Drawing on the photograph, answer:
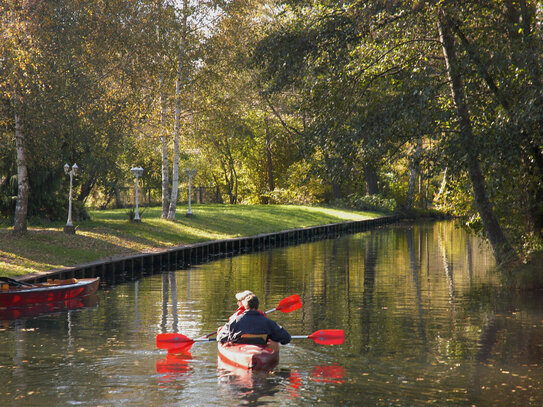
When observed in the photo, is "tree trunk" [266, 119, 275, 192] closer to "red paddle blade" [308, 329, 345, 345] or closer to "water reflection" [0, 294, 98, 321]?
"water reflection" [0, 294, 98, 321]

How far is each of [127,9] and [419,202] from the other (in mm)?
52240

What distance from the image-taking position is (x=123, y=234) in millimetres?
33656

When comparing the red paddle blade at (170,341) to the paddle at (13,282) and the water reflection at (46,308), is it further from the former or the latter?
the paddle at (13,282)

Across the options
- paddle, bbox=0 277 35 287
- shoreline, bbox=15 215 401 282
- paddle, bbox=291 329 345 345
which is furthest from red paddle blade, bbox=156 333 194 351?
shoreline, bbox=15 215 401 282

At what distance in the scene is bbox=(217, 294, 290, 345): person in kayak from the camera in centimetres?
1357

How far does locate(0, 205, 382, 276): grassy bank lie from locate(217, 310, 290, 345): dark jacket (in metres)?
11.2

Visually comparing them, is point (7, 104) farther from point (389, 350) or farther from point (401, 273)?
point (389, 350)

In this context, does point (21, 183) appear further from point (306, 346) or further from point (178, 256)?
point (306, 346)

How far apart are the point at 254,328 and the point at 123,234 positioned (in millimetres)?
21079

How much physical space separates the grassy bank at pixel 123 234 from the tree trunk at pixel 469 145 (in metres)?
13.5

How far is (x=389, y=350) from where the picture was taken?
14648mm

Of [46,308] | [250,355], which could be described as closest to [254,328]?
A: [250,355]

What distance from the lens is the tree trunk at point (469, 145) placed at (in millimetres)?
18766

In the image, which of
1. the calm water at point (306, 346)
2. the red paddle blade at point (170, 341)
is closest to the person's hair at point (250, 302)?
the calm water at point (306, 346)
